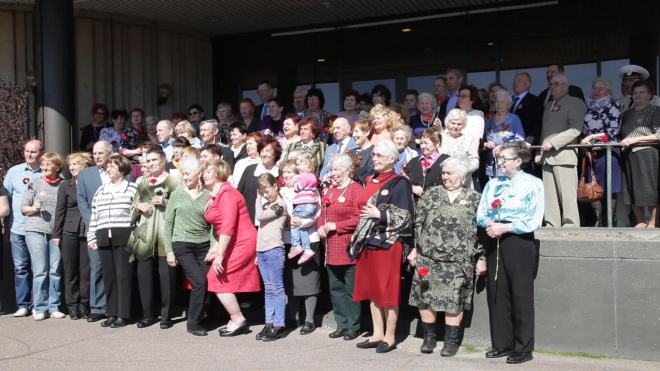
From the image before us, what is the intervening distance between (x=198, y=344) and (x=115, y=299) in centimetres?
147

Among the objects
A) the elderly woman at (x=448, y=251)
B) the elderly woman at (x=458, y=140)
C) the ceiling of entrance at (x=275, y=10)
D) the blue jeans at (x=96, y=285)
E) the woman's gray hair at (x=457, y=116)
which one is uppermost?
the ceiling of entrance at (x=275, y=10)

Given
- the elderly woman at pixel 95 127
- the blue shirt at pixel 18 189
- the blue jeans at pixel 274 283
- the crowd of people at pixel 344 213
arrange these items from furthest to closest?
the elderly woman at pixel 95 127 < the blue shirt at pixel 18 189 < the blue jeans at pixel 274 283 < the crowd of people at pixel 344 213

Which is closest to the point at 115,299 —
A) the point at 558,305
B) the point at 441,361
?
the point at 441,361

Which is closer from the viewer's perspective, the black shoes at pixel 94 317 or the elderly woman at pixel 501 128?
the elderly woman at pixel 501 128

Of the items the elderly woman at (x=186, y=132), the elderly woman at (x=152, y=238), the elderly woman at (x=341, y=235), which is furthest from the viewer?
the elderly woman at (x=186, y=132)

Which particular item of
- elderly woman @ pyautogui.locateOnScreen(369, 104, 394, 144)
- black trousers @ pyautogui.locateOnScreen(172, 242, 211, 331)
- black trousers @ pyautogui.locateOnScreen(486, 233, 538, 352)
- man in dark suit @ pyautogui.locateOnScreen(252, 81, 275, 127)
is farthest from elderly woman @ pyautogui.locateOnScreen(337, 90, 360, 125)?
black trousers @ pyautogui.locateOnScreen(486, 233, 538, 352)

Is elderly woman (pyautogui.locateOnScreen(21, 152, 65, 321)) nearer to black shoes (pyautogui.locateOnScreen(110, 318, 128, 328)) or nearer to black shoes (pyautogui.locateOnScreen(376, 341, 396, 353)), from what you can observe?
black shoes (pyautogui.locateOnScreen(110, 318, 128, 328))

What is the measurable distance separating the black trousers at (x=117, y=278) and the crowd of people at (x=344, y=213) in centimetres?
2

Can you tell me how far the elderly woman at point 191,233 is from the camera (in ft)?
24.7

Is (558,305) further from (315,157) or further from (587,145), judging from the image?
(315,157)

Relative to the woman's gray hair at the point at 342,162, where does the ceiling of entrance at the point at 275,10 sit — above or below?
above

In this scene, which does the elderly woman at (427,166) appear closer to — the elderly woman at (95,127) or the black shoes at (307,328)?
the black shoes at (307,328)

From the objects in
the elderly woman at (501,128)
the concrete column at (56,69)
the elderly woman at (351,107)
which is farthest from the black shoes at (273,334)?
the concrete column at (56,69)

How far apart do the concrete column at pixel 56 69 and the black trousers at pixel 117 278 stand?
2.57 meters
